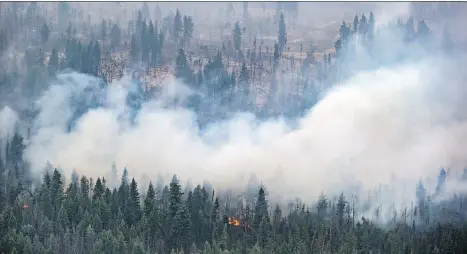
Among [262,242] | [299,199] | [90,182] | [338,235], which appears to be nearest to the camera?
[262,242]

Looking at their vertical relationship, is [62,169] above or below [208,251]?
above

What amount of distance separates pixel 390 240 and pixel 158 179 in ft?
210

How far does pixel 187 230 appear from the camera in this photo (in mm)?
154875

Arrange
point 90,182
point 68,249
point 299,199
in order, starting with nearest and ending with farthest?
point 68,249 → point 90,182 → point 299,199

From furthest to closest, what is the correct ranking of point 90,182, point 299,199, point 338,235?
point 299,199 → point 90,182 → point 338,235

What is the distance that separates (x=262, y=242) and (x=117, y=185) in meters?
53.0

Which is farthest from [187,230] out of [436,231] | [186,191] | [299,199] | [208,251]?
[436,231]

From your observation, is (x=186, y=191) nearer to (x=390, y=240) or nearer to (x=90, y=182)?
(x=90, y=182)

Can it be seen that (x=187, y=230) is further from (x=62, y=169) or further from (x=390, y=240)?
(x=62, y=169)

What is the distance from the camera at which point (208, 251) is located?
141000 millimetres

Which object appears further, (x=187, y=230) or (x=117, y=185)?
(x=117, y=185)

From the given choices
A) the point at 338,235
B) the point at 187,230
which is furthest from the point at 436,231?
Answer: the point at 187,230

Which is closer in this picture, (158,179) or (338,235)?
(338,235)

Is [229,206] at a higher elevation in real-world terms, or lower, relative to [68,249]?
higher
